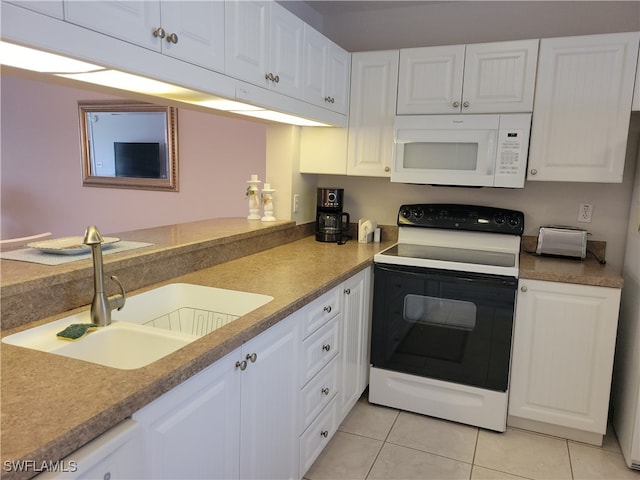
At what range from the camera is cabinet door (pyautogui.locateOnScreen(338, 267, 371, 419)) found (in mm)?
2297

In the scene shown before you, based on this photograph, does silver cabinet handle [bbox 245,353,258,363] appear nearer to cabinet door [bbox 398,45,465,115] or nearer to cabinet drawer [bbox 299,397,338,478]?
cabinet drawer [bbox 299,397,338,478]

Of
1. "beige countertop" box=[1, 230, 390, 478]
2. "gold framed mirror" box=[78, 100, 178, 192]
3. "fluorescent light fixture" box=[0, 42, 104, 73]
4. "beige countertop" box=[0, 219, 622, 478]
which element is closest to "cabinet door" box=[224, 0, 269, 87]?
"fluorescent light fixture" box=[0, 42, 104, 73]

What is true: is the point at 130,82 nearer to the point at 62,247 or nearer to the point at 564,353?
the point at 62,247

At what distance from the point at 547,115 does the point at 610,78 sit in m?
0.32

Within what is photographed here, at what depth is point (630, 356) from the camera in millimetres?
2281

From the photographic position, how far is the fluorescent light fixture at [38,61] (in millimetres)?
1104

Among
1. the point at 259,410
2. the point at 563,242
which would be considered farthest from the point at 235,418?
the point at 563,242

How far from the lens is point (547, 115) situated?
243 centimetres

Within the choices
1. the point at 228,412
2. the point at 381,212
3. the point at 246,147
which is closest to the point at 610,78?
the point at 381,212

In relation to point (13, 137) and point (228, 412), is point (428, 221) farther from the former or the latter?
point (13, 137)

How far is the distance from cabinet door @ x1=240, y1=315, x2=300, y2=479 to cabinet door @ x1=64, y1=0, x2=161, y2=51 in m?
0.94

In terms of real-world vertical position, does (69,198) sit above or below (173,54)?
below

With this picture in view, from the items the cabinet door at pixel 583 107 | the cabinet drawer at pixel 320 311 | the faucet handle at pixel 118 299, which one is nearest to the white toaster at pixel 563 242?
the cabinet door at pixel 583 107

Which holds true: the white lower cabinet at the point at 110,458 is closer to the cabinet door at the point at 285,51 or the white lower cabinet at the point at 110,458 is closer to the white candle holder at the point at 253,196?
the cabinet door at the point at 285,51
